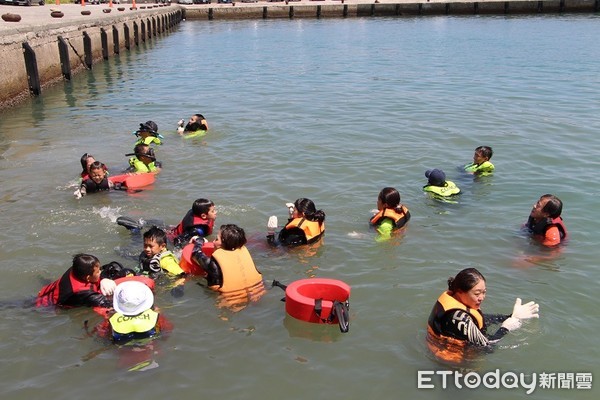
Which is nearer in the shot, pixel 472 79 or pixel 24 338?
pixel 24 338

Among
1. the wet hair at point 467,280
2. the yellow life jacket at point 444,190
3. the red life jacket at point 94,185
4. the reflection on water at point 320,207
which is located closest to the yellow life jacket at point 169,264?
the reflection on water at point 320,207

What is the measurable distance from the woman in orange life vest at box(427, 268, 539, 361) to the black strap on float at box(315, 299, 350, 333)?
863 mm

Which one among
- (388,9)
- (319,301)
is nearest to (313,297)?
(319,301)

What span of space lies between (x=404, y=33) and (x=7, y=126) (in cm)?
3160

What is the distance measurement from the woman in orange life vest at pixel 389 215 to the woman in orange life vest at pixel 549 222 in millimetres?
1879

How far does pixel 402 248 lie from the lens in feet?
27.4

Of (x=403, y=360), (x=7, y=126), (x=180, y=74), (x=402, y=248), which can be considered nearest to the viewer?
(x=403, y=360)

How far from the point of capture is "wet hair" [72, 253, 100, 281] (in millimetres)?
6199

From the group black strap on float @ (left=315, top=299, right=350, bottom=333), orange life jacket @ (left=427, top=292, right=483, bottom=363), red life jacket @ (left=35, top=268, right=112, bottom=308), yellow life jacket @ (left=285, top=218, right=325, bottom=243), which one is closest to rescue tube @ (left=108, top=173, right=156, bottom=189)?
yellow life jacket @ (left=285, top=218, right=325, bottom=243)

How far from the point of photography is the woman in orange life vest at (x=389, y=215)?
8.45m

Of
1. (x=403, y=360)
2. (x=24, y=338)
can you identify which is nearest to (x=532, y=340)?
(x=403, y=360)

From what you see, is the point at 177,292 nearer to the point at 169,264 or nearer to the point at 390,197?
the point at 169,264

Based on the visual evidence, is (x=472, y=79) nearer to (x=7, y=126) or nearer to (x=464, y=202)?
(x=464, y=202)

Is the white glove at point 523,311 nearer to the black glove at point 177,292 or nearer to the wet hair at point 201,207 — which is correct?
the black glove at point 177,292
